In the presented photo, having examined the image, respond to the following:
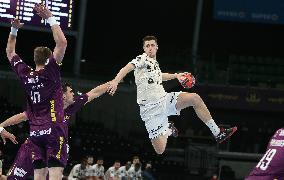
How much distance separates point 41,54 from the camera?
7.48m

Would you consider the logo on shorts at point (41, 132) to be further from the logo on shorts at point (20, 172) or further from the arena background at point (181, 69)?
the arena background at point (181, 69)

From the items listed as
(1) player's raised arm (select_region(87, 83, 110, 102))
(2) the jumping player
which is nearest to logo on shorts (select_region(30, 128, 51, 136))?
(1) player's raised arm (select_region(87, 83, 110, 102))

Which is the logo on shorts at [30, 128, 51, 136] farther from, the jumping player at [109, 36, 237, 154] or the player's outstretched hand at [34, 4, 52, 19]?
the jumping player at [109, 36, 237, 154]

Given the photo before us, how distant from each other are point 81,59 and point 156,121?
640 inches

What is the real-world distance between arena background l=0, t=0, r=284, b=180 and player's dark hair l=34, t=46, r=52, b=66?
15086mm

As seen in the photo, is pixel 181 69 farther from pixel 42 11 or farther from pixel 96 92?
pixel 42 11

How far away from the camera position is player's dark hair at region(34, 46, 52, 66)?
7449 mm

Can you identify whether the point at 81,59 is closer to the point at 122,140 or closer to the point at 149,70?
→ the point at 122,140

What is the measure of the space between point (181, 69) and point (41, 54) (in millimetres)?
17188

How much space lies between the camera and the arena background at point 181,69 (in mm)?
24859

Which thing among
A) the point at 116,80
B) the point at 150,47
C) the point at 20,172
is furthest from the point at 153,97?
the point at 20,172

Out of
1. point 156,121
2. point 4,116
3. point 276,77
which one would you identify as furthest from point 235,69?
point 156,121

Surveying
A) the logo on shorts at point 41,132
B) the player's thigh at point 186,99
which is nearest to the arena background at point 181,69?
the player's thigh at point 186,99

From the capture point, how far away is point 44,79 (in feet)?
24.9
